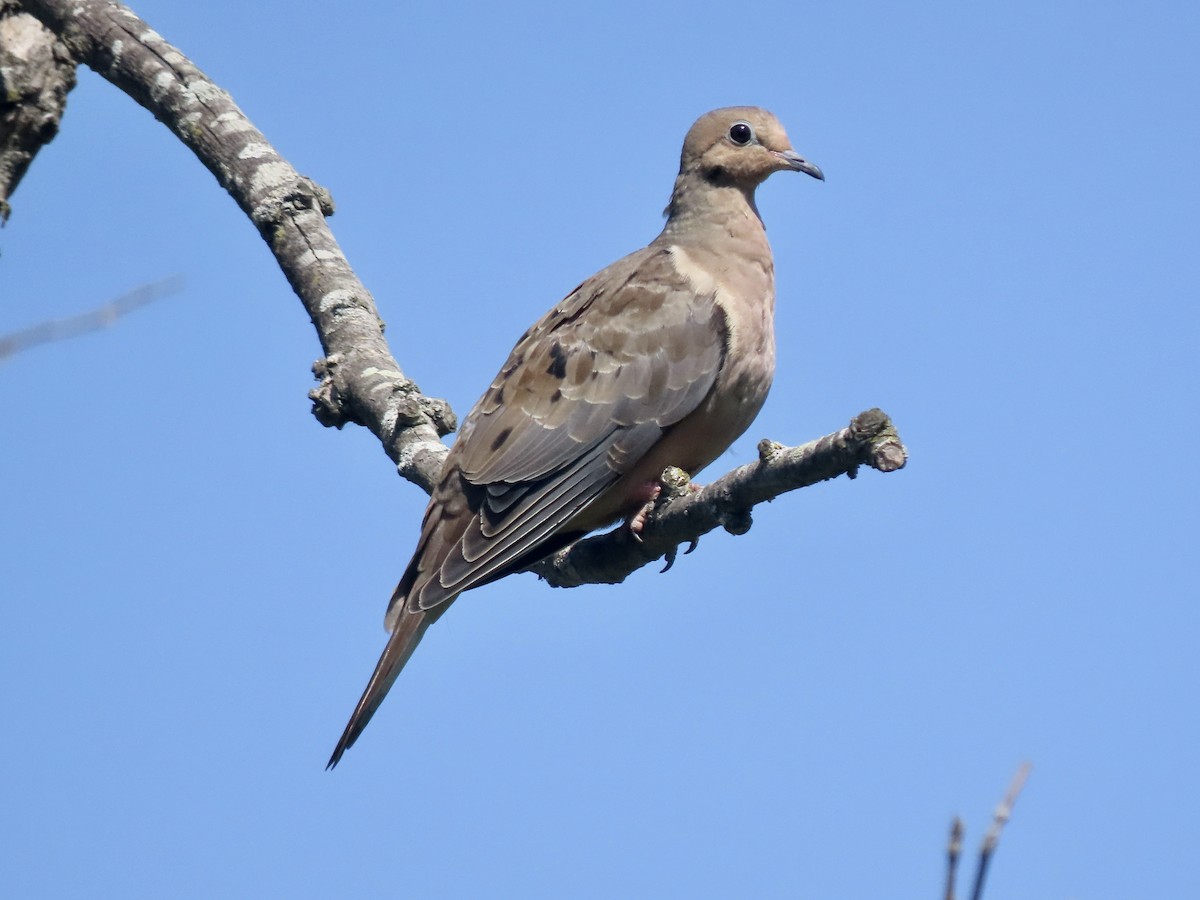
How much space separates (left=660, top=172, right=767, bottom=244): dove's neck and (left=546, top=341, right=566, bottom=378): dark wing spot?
2.59ft

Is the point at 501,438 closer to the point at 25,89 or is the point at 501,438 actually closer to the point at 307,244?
the point at 307,244

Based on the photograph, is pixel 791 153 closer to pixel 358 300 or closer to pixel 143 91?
pixel 358 300

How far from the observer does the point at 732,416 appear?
14.7 ft

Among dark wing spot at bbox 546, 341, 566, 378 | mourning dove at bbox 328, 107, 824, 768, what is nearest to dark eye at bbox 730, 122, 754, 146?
mourning dove at bbox 328, 107, 824, 768

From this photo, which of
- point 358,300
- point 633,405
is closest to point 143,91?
point 358,300

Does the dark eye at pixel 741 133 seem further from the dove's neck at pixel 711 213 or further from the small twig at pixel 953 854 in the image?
the small twig at pixel 953 854

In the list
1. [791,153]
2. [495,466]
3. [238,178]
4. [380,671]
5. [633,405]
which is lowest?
[380,671]

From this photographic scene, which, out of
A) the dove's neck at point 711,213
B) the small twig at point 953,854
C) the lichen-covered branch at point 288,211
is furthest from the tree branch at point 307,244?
the small twig at point 953,854

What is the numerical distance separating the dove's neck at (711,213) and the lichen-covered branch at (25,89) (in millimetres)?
2168

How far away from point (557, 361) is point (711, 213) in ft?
3.26

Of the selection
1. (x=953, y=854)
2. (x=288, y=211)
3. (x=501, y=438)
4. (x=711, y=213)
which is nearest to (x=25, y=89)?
(x=288, y=211)

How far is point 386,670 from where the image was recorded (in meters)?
3.87

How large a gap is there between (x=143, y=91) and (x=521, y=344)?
149cm

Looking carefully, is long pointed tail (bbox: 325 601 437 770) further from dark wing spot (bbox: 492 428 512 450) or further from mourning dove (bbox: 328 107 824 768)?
dark wing spot (bbox: 492 428 512 450)
